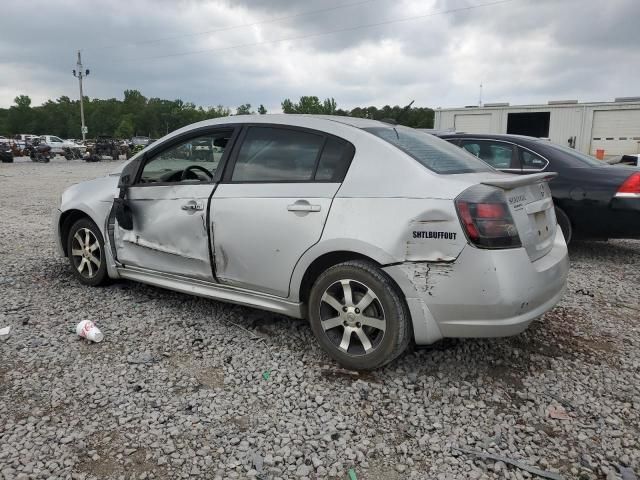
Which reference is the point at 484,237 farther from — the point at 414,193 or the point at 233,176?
the point at 233,176

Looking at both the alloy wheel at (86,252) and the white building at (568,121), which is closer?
the alloy wheel at (86,252)

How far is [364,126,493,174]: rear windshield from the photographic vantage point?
129 inches

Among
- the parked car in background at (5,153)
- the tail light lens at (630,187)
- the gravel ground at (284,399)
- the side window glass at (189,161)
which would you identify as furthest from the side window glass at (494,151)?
the parked car in background at (5,153)

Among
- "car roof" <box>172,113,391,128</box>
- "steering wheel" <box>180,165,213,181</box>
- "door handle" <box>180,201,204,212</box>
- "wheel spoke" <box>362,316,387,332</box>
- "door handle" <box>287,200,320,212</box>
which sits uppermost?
"car roof" <box>172,113,391,128</box>

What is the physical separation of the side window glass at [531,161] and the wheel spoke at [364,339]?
4.23m

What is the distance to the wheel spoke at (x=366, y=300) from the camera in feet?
10.2

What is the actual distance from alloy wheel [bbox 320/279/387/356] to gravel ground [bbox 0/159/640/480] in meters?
0.21

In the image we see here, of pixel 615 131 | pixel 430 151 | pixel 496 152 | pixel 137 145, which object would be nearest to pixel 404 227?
pixel 430 151

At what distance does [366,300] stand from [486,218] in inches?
32.9

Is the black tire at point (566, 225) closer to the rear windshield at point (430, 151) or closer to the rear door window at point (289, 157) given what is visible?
the rear windshield at point (430, 151)

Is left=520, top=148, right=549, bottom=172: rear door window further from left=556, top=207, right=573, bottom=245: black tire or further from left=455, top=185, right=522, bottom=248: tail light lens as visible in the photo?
left=455, top=185, right=522, bottom=248: tail light lens

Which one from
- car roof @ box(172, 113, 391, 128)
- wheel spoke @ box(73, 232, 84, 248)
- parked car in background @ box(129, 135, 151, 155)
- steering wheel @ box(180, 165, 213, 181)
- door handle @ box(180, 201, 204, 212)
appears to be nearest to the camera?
car roof @ box(172, 113, 391, 128)

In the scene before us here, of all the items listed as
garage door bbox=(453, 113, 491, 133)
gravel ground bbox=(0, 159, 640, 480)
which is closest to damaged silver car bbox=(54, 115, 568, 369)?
gravel ground bbox=(0, 159, 640, 480)

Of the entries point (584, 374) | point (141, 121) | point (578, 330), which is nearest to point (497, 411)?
point (584, 374)
